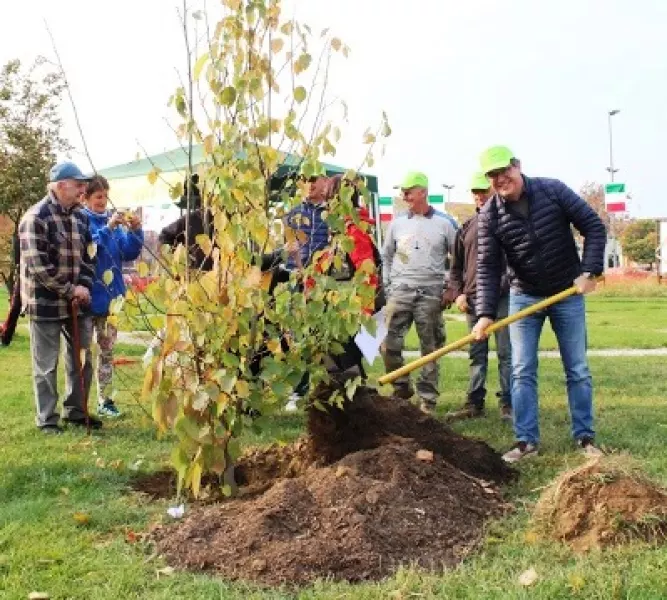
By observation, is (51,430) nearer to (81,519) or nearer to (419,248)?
(81,519)

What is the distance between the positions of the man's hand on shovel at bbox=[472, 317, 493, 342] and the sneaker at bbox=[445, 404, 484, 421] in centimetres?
164

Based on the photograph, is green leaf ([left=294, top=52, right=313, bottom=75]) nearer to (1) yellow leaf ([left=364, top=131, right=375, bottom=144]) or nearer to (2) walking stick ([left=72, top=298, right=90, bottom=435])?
(1) yellow leaf ([left=364, top=131, right=375, bottom=144])

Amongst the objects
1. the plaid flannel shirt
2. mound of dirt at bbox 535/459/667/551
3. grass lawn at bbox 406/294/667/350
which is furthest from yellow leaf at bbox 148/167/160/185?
grass lawn at bbox 406/294/667/350

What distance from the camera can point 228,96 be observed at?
12.9ft

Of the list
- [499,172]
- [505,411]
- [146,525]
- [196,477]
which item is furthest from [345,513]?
[505,411]

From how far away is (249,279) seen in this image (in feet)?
13.0

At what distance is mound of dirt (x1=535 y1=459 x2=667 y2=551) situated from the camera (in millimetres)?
3637

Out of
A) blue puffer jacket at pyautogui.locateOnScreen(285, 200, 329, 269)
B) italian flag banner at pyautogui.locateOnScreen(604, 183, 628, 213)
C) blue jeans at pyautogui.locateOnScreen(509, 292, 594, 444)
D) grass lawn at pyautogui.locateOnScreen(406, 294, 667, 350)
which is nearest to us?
blue puffer jacket at pyautogui.locateOnScreen(285, 200, 329, 269)

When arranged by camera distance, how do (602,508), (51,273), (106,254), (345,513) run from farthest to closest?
(106,254)
(51,273)
(345,513)
(602,508)

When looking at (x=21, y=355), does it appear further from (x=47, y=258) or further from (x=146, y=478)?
(x=146, y=478)

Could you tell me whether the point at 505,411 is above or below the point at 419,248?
below

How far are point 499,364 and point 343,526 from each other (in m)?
3.37

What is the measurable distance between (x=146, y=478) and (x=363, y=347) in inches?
58.3

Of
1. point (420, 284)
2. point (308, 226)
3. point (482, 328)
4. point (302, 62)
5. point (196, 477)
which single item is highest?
point (302, 62)
